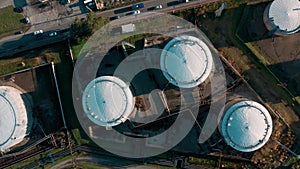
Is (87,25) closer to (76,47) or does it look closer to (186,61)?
(76,47)

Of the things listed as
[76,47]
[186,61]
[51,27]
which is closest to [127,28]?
[76,47]

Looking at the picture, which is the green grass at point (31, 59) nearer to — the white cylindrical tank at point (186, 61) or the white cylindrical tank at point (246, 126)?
the white cylindrical tank at point (186, 61)

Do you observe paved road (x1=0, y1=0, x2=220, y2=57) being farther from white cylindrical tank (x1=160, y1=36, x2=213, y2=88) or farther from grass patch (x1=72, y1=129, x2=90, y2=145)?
grass patch (x1=72, y1=129, x2=90, y2=145)

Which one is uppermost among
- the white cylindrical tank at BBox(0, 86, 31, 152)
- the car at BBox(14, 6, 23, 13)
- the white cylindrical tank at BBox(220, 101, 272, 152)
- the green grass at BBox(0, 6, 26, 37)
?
the car at BBox(14, 6, 23, 13)

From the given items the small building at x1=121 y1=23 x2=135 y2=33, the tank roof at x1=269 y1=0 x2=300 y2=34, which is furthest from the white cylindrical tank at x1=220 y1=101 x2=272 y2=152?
the small building at x1=121 y1=23 x2=135 y2=33

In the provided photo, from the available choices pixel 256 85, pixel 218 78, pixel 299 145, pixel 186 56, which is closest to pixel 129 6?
pixel 186 56
